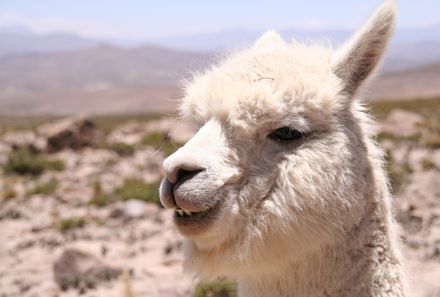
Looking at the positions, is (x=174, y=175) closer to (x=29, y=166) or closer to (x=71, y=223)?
(x=71, y=223)

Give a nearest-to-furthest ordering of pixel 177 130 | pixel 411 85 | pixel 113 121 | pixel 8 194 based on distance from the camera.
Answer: pixel 177 130 → pixel 8 194 → pixel 113 121 → pixel 411 85

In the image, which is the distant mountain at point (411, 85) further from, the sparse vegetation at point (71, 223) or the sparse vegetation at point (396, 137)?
the sparse vegetation at point (71, 223)

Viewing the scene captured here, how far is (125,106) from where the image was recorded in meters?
142

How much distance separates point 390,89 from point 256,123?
127231 millimetres

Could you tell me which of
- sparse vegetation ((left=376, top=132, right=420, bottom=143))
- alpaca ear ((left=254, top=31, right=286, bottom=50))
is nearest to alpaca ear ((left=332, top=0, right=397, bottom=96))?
alpaca ear ((left=254, top=31, right=286, bottom=50))

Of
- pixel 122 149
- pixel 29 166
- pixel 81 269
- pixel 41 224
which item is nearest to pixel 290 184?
pixel 81 269

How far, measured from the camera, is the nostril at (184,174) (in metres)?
2.47

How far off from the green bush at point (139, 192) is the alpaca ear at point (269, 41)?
7245 millimetres

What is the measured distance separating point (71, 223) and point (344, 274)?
23.7 feet

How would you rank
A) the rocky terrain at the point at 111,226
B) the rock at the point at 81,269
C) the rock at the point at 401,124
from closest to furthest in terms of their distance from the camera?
the rocky terrain at the point at 111,226 < the rock at the point at 81,269 < the rock at the point at 401,124

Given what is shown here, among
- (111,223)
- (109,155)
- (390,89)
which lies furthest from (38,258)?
(390,89)

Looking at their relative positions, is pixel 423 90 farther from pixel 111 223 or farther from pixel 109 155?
pixel 111 223

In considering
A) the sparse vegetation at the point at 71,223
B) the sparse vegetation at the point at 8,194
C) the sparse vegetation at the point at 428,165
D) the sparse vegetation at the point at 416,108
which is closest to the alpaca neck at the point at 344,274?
the sparse vegetation at the point at 71,223

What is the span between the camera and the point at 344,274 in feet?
8.73
